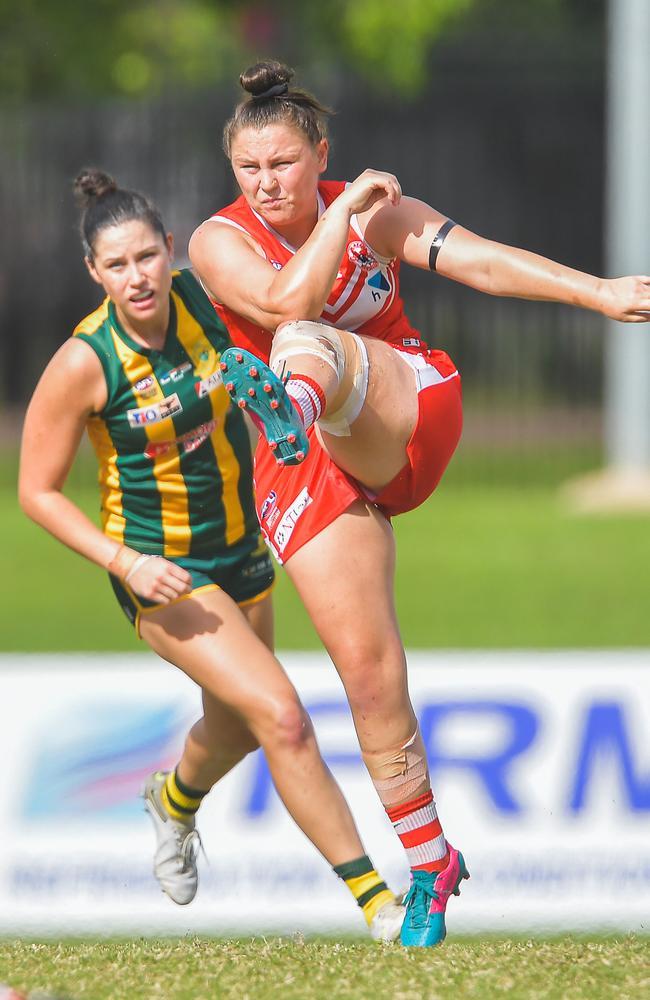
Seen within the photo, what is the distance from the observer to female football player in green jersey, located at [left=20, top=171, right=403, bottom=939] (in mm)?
4254

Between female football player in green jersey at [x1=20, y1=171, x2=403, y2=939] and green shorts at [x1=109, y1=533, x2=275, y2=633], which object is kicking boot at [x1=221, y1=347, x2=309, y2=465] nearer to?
female football player in green jersey at [x1=20, y1=171, x2=403, y2=939]

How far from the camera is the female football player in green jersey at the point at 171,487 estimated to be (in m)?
4.25

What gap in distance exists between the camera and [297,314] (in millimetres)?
3770

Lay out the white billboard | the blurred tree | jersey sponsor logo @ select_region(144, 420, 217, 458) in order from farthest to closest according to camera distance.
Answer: the blurred tree → the white billboard → jersey sponsor logo @ select_region(144, 420, 217, 458)

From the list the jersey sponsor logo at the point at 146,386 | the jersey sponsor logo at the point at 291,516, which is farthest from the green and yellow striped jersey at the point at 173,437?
the jersey sponsor logo at the point at 291,516

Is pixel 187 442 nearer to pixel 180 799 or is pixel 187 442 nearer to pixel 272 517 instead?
pixel 272 517

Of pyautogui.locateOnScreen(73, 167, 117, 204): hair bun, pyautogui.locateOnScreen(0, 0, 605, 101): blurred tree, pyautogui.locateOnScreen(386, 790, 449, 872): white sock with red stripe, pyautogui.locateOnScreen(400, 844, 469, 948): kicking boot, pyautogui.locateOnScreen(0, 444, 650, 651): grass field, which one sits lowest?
pyautogui.locateOnScreen(0, 444, 650, 651): grass field

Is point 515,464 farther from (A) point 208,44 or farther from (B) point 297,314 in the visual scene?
(B) point 297,314

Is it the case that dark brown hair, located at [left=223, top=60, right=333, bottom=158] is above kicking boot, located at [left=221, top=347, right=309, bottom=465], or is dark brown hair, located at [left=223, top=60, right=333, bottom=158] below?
above

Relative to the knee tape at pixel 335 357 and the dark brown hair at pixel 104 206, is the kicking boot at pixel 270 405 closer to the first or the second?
the knee tape at pixel 335 357

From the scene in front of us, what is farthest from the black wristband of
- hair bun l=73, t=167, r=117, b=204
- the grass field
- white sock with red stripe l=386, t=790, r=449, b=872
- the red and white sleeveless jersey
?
the grass field

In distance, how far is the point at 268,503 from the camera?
4195mm

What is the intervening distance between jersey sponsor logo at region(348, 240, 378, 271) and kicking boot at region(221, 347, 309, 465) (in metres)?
0.55

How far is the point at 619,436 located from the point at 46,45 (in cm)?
897
